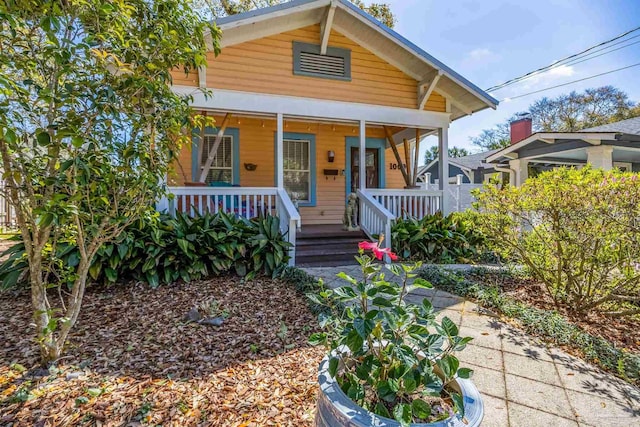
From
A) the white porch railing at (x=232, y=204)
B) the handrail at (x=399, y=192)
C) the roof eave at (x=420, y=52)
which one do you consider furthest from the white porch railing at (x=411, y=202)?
the roof eave at (x=420, y=52)

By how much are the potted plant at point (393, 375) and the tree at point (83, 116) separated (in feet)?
5.31

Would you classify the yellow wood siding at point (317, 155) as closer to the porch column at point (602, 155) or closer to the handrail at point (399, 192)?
the handrail at point (399, 192)

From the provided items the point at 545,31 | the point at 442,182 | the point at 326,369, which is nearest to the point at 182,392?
the point at 326,369

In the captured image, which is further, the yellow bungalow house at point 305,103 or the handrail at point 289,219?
the yellow bungalow house at point 305,103

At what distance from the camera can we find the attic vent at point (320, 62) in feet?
21.3

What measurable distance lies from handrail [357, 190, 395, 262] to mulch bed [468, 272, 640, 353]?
156 centimetres

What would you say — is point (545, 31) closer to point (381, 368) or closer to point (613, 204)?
point (613, 204)

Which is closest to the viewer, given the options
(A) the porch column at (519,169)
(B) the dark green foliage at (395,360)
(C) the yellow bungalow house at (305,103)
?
(B) the dark green foliage at (395,360)

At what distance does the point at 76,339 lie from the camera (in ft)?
9.03

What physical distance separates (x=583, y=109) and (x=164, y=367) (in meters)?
32.7

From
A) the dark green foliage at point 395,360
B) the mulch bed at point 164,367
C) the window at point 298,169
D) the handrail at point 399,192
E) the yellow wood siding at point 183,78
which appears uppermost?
the yellow wood siding at point 183,78

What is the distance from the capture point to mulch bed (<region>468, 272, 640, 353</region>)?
3164 mm

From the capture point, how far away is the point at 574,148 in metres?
8.66

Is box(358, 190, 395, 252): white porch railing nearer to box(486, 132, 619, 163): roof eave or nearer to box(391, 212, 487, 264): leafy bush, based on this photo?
box(391, 212, 487, 264): leafy bush
